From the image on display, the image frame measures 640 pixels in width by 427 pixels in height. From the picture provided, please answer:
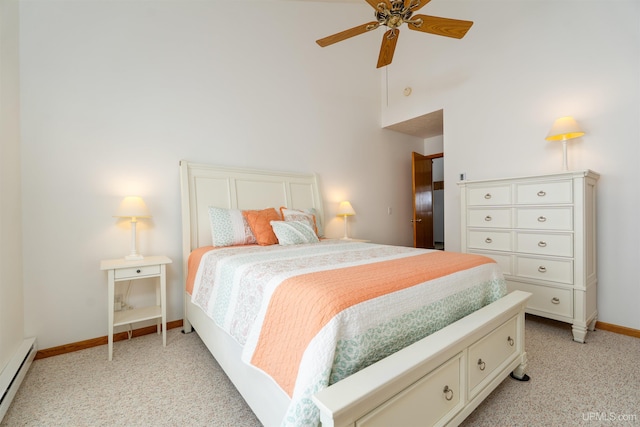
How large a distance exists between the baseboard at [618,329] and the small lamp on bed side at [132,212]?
3.97m

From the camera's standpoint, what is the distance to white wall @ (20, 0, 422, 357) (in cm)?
215

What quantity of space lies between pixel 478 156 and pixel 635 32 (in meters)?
1.49

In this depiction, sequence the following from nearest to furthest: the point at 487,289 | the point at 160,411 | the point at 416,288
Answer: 1. the point at 416,288
2. the point at 160,411
3. the point at 487,289

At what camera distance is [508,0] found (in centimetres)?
304

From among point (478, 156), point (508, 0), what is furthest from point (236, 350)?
point (508, 0)

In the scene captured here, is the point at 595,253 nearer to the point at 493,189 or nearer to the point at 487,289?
the point at 493,189

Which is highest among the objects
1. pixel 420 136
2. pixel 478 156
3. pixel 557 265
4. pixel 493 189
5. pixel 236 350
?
pixel 420 136

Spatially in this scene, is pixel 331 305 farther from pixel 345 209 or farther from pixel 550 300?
pixel 345 209

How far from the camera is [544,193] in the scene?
244 centimetres

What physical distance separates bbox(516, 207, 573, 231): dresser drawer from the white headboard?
199cm

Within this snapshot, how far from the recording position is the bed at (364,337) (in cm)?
92

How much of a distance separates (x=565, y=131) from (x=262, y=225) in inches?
108

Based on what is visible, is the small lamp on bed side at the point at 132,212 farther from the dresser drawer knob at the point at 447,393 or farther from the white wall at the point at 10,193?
the dresser drawer knob at the point at 447,393

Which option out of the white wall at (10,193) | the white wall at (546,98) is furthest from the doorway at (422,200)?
the white wall at (10,193)
